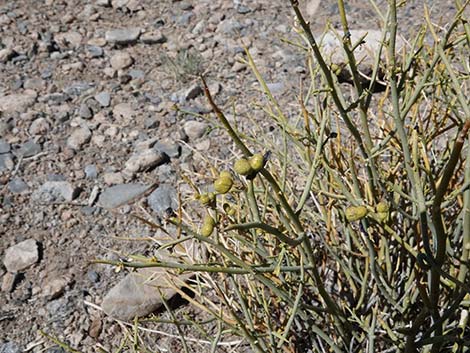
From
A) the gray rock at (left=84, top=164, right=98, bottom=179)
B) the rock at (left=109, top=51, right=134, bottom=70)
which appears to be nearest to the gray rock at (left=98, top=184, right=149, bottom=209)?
the gray rock at (left=84, top=164, right=98, bottom=179)

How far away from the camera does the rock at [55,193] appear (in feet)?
8.79

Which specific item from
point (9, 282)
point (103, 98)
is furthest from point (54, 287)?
point (103, 98)

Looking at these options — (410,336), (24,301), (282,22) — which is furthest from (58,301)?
(282,22)

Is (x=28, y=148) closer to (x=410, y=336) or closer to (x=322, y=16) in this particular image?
(x=322, y=16)

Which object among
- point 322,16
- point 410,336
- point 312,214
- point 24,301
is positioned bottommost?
point 24,301

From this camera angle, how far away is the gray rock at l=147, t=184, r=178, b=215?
258 centimetres

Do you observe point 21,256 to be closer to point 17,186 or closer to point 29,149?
point 17,186

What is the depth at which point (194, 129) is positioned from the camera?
296 centimetres

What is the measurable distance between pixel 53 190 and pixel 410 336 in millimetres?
1793

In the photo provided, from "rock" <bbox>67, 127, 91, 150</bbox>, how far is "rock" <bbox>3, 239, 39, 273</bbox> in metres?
0.60

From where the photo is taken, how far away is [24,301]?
2.28 m

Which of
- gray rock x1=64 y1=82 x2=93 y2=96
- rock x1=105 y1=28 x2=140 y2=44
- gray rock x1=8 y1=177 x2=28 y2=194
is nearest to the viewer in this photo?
gray rock x1=8 y1=177 x2=28 y2=194

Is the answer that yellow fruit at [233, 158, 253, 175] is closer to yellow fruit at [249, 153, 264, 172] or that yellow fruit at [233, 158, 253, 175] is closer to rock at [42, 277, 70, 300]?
yellow fruit at [249, 153, 264, 172]

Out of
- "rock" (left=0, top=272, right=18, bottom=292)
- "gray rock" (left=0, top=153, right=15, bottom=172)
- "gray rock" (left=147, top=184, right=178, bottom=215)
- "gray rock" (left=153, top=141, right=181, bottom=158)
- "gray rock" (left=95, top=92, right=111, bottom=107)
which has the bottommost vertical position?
"rock" (left=0, top=272, right=18, bottom=292)
